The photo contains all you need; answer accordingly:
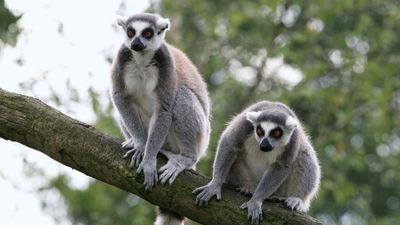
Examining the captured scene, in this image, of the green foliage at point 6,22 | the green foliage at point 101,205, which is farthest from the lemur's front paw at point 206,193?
the green foliage at point 101,205

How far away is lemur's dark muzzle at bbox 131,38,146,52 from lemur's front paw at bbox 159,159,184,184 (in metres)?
1.18

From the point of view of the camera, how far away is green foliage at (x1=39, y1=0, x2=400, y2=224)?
1270cm

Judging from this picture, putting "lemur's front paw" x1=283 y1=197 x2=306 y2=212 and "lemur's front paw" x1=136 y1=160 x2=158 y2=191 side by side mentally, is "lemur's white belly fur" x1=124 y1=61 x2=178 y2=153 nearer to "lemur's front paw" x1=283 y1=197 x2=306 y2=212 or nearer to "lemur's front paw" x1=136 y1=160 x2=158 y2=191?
"lemur's front paw" x1=136 y1=160 x2=158 y2=191

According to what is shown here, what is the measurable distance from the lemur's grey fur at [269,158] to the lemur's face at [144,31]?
1136 mm

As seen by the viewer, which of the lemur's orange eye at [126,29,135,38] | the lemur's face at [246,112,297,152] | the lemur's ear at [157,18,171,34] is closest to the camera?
the lemur's face at [246,112,297,152]

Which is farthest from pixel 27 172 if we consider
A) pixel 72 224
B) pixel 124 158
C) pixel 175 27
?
pixel 124 158

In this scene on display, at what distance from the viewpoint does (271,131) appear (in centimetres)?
644

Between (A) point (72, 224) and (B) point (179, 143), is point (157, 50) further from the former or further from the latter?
(A) point (72, 224)

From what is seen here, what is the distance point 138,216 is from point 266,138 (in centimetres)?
600

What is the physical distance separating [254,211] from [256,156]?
3.77 ft

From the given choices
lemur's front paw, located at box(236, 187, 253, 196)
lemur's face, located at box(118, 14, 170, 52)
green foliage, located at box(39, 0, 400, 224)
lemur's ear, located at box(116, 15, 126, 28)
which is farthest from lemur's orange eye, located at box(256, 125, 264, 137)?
green foliage, located at box(39, 0, 400, 224)

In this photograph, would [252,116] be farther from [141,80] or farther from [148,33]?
[148,33]

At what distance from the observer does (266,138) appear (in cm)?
636

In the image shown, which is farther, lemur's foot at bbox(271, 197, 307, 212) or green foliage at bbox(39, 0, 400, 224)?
green foliage at bbox(39, 0, 400, 224)
